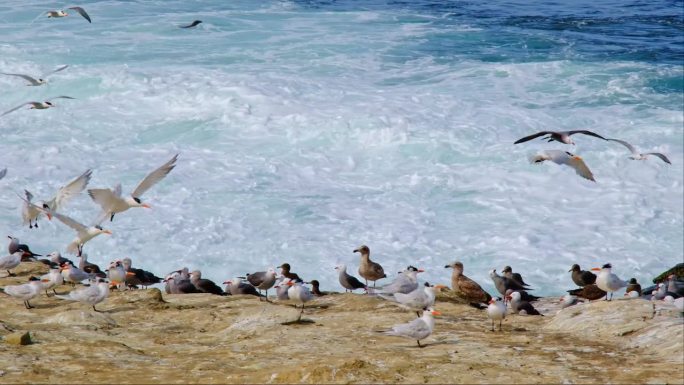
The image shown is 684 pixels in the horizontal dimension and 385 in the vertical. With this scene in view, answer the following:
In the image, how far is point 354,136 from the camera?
92.3 feet

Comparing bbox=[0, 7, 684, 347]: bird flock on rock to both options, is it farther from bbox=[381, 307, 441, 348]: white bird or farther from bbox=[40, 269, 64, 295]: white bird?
bbox=[381, 307, 441, 348]: white bird

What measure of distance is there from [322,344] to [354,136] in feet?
60.0

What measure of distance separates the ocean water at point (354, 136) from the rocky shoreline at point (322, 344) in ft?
23.4

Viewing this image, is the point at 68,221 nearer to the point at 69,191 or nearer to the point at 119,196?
the point at 119,196

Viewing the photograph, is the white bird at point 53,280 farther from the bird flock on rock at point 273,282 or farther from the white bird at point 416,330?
the white bird at point 416,330

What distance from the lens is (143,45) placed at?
38.9 m

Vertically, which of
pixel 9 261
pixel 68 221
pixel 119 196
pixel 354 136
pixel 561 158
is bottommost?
pixel 354 136

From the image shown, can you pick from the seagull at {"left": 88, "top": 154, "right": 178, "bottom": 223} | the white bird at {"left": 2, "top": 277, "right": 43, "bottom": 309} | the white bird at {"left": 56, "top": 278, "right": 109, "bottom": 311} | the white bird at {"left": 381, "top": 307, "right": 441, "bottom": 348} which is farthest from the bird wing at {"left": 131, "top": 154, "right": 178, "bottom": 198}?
the white bird at {"left": 381, "top": 307, "right": 441, "bottom": 348}

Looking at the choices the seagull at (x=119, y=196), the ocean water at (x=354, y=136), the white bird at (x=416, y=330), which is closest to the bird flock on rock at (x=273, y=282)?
the seagull at (x=119, y=196)

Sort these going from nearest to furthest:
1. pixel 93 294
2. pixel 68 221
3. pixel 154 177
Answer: pixel 93 294 < pixel 68 221 < pixel 154 177

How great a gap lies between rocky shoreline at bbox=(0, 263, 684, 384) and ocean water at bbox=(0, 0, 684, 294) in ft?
23.4

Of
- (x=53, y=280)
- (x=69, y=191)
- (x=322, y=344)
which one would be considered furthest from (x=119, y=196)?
(x=322, y=344)

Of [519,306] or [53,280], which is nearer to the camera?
[519,306]

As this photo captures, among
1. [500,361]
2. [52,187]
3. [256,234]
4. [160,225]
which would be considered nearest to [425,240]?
[256,234]
